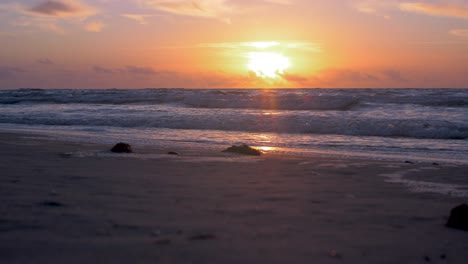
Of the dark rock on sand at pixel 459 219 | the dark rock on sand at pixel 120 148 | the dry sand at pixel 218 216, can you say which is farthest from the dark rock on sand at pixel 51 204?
the dark rock on sand at pixel 120 148

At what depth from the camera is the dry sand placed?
2.89m

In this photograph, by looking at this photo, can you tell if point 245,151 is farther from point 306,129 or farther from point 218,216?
point 306,129

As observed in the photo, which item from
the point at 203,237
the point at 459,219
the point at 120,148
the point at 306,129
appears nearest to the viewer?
the point at 203,237

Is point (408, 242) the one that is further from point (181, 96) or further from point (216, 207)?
point (181, 96)

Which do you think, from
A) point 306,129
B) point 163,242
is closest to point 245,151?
point 163,242

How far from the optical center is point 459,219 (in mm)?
3623

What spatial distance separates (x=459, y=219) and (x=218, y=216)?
5.28ft

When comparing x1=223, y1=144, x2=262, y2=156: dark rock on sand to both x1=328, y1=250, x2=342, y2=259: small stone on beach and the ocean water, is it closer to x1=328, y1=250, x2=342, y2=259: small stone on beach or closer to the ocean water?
the ocean water

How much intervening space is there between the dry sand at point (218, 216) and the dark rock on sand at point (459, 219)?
0.07 metres

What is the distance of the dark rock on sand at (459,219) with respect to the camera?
3.60m

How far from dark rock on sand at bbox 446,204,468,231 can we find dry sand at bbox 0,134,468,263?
7 cm

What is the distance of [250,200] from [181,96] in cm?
2966

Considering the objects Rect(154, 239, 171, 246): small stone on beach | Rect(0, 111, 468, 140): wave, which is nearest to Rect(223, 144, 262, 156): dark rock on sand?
Rect(154, 239, 171, 246): small stone on beach

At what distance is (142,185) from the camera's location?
494 cm
